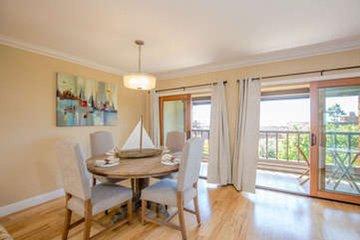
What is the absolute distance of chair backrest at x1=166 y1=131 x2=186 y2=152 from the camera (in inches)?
142

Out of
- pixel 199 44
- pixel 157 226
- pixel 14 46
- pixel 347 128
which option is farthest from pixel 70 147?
pixel 347 128

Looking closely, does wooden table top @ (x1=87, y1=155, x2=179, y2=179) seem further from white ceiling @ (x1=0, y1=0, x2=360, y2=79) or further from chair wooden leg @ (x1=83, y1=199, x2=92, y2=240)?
white ceiling @ (x1=0, y1=0, x2=360, y2=79)

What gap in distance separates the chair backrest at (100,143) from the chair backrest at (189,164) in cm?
165

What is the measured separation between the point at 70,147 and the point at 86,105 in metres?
1.90

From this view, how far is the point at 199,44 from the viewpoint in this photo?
A: 283 cm

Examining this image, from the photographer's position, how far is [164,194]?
7.02 feet

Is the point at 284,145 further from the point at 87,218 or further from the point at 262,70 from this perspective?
the point at 87,218

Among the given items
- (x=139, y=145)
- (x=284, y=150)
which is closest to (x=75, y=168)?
(x=139, y=145)

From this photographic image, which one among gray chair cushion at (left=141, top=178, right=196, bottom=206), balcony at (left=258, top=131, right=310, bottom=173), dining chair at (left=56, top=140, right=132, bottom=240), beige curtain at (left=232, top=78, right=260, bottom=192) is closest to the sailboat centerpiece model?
gray chair cushion at (left=141, top=178, right=196, bottom=206)

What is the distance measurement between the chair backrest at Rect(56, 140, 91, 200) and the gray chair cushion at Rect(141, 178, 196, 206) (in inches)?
24.8

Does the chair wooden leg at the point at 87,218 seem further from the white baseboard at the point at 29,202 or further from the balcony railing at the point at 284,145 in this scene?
the balcony railing at the point at 284,145

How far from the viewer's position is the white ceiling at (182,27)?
6.23 feet

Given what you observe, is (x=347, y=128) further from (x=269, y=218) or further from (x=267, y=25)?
(x=267, y=25)

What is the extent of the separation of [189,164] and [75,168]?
111 cm
